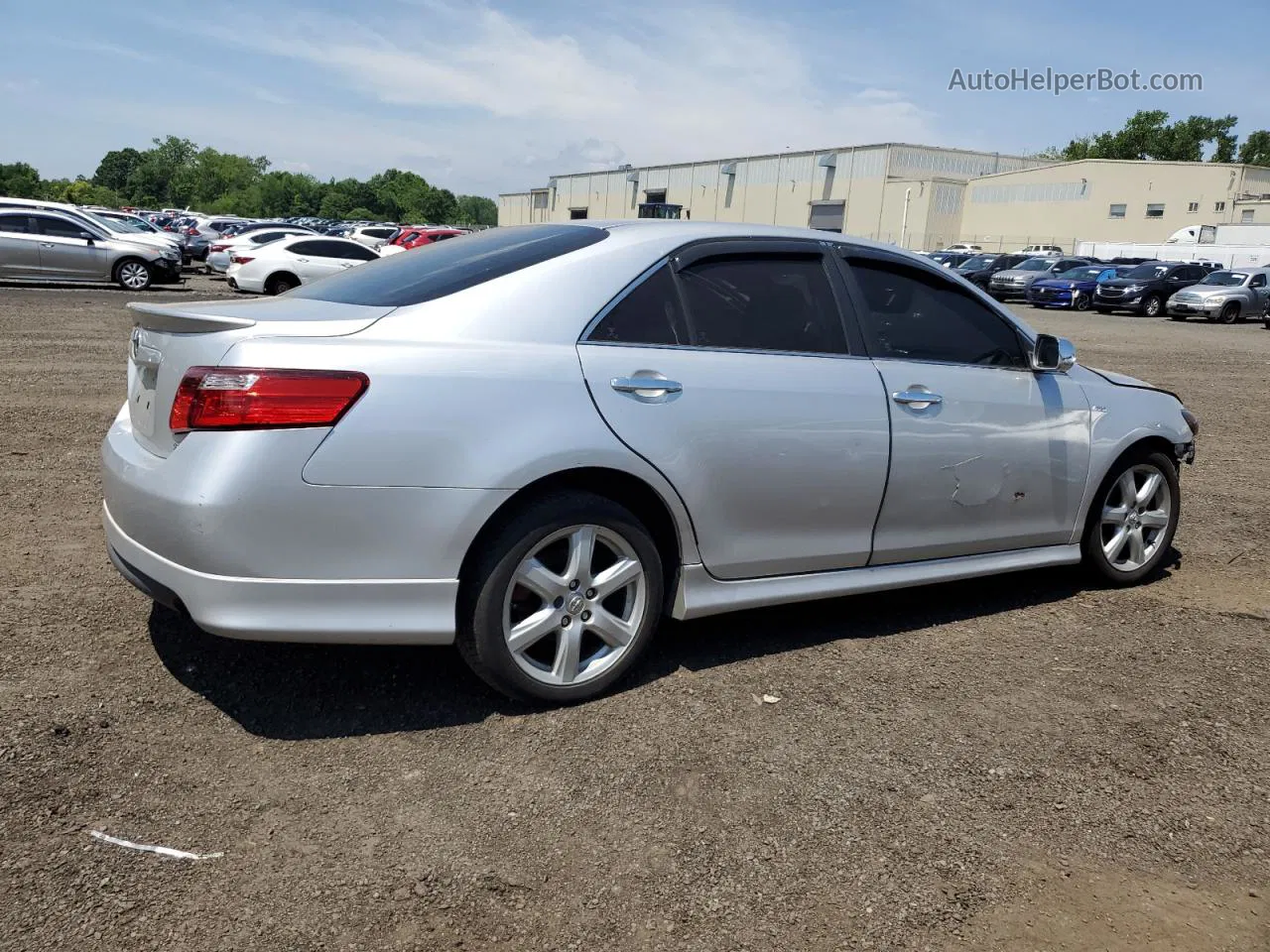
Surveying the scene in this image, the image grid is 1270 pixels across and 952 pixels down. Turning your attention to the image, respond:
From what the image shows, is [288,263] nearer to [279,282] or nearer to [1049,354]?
[279,282]

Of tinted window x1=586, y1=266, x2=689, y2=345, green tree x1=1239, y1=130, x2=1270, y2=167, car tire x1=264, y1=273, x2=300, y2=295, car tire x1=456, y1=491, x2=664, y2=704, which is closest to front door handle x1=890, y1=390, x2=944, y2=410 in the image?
tinted window x1=586, y1=266, x2=689, y2=345

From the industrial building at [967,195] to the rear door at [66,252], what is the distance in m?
32.4

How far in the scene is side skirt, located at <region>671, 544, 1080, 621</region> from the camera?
3.83 m

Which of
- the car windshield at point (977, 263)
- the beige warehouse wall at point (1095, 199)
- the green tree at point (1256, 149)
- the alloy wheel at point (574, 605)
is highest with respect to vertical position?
the green tree at point (1256, 149)

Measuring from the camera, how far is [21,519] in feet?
17.7

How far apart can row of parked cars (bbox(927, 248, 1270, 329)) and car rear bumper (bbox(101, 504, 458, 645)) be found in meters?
27.5

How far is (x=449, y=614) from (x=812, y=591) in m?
1.47

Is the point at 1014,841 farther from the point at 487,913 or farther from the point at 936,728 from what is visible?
the point at 487,913

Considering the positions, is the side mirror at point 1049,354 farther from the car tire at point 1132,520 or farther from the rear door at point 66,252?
the rear door at point 66,252

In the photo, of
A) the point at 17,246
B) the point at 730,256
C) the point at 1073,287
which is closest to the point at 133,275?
the point at 17,246

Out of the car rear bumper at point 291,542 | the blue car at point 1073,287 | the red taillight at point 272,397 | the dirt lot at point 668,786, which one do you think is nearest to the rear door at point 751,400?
the dirt lot at point 668,786

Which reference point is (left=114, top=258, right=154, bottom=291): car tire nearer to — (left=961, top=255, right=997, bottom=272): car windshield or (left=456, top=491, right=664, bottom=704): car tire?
(left=456, top=491, right=664, bottom=704): car tire

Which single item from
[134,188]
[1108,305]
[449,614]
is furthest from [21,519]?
[134,188]

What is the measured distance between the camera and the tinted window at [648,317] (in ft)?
11.9
